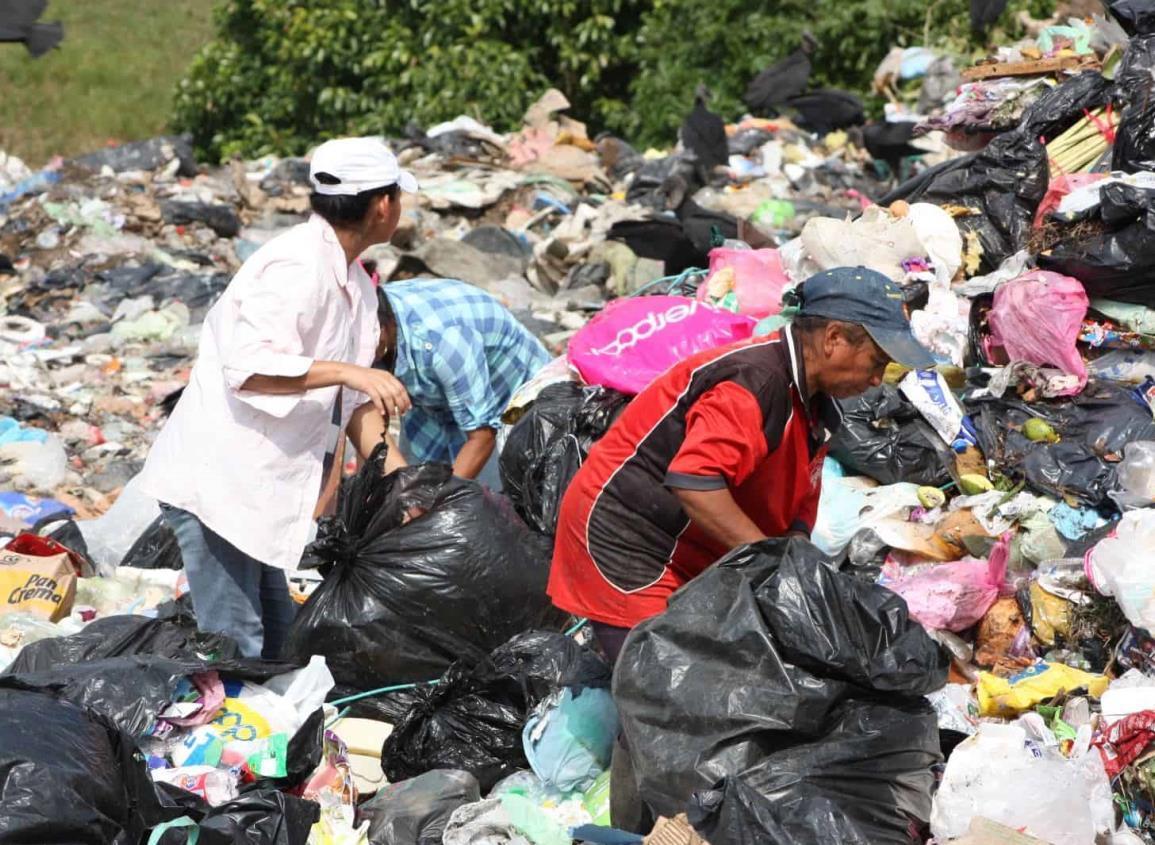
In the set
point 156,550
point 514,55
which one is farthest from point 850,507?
point 514,55

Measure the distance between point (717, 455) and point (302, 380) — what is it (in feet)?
3.56

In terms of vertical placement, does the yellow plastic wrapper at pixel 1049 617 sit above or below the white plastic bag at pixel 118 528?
above

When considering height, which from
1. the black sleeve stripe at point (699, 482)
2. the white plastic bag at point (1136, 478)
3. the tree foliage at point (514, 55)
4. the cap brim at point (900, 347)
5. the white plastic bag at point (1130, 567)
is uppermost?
the cap brim at point (900, 347)

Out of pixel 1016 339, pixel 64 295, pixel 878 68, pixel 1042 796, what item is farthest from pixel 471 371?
pixel 878 68

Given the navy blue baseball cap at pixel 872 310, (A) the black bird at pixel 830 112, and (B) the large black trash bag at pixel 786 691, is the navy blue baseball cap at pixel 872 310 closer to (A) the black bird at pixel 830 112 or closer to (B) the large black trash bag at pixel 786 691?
(B) the large black trash bag at pixel 786 691

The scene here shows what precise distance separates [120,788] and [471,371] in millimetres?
1882

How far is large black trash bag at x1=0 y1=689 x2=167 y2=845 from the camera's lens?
8.15 feet

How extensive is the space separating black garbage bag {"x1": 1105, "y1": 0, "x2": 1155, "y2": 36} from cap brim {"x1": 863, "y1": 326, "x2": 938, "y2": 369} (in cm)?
338

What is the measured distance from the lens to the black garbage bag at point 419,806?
313 cm

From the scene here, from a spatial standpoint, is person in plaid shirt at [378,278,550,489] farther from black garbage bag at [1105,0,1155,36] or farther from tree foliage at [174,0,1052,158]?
tree foliage at [174,0,1052,158]

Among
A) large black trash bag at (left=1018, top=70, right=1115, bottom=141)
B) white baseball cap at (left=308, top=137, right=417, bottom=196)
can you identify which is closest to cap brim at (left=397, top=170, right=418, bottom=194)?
white baseball cap at (left=308, top=137, right=417, bottom=196)

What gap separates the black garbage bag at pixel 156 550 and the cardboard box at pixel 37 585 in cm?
43

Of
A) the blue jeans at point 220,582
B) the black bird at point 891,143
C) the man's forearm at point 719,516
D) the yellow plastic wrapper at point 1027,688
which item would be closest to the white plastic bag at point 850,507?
the yellow plastic wrapper at point 1027,688

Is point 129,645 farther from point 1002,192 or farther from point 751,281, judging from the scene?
point 1002,192
